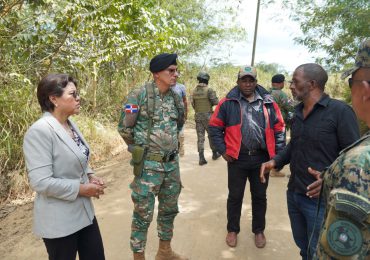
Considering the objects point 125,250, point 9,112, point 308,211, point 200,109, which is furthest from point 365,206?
point 200,109

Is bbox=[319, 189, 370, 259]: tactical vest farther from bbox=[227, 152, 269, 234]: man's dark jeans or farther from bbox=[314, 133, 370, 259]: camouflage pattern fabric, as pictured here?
bbox=[227, 152, 269, 234]: man's dark jeans

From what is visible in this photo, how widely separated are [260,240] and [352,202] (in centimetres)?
252

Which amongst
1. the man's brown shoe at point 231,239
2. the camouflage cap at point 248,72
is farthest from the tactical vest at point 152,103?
the man's brown shoe at point 231,239

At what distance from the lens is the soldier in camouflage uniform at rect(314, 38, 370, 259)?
92 centimetres

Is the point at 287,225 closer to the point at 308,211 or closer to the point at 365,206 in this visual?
the point at 308,211

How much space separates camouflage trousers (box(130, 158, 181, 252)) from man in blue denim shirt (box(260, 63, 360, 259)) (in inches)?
41.1

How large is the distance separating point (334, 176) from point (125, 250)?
264cm

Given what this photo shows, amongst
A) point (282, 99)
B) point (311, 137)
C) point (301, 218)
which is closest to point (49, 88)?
point (311, 137)

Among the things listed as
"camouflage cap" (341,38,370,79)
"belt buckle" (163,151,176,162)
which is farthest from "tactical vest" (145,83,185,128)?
"camouflage cap" (341,38,370,79)

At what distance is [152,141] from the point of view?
2666 millimetres

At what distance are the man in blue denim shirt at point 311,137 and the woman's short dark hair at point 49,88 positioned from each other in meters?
1.70

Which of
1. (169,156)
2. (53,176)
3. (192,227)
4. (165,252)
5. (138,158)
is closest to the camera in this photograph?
(53,176)

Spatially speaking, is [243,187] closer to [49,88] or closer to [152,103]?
[152,103]

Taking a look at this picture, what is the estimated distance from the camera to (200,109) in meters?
6.64
